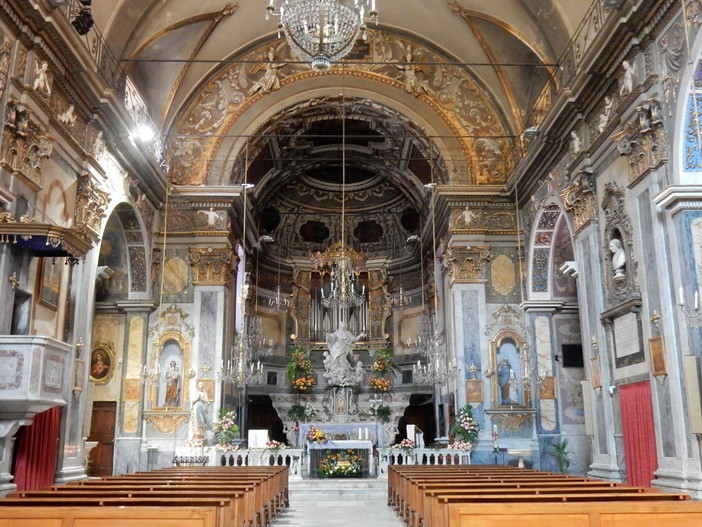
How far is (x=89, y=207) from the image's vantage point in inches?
482

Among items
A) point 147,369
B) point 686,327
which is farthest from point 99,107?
point 686,327

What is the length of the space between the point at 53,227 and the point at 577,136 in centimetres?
910

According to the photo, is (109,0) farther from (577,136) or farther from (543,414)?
(543,414)

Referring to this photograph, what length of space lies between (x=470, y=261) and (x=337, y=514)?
8.25m

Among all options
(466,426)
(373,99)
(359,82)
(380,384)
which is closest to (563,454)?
(466,426)

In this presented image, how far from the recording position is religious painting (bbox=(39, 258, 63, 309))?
34.2 feet

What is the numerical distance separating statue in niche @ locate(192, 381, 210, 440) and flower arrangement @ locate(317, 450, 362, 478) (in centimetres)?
276

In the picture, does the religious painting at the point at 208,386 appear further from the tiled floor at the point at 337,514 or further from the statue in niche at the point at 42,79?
the statue in niche at the point at 42,79

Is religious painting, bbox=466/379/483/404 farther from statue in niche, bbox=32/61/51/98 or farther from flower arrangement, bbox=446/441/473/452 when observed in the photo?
statue in niche, bbox=32/61/51/98

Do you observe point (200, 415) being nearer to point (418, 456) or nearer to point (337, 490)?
point (337, 490)

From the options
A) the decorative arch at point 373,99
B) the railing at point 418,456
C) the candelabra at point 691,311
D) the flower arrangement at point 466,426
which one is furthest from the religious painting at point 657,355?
the decorative arch at point 373,99

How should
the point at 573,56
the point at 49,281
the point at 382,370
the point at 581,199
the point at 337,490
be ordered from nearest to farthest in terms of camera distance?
the point at 49,281, the point at 581,199, the point at 573,56, the point at 337,490, the point at 382,370

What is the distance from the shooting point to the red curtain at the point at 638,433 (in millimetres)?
10031

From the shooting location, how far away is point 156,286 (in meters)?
16.8
